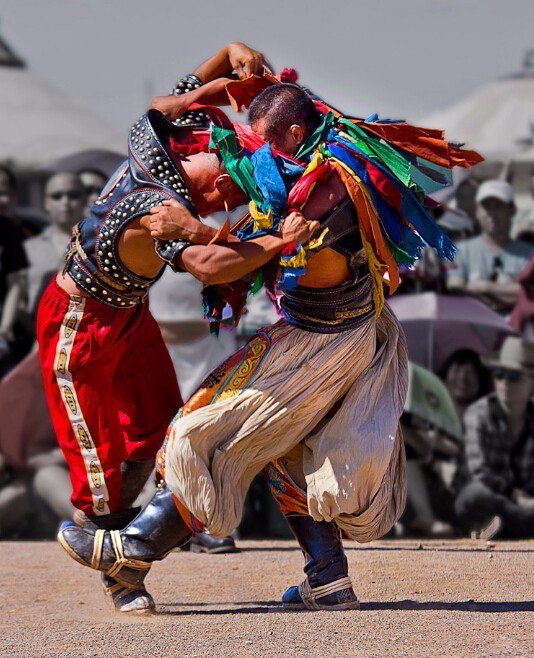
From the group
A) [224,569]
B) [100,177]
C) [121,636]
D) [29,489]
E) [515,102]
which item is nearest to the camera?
[121,636]

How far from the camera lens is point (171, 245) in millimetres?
4504

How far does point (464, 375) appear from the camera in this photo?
8.93 m

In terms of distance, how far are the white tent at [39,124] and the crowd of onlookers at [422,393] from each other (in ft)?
2.42

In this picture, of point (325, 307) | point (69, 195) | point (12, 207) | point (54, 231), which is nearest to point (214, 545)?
point (325, 307)

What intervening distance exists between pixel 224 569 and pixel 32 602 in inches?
38.8

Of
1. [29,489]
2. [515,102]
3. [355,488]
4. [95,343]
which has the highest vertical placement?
[515,102]

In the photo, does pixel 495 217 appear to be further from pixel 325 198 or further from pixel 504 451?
pixel 325 198

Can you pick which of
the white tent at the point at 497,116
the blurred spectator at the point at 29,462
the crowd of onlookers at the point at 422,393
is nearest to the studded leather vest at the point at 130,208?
the crowd of onlookers at the point at 422,393

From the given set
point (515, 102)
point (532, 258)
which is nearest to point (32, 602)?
point (532, 258)

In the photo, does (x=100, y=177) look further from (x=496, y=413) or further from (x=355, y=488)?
(x=355, y=488)

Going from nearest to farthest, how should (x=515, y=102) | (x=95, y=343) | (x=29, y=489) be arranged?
(x=95, y=343) → (x=29, y=489) → (x=515, y=102)

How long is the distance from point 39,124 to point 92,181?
1.33 meters

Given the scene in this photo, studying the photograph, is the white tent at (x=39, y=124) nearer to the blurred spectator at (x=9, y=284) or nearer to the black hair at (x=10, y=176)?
the black hair at (x=10, y=176)

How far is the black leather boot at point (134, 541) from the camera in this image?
4.73 metres
